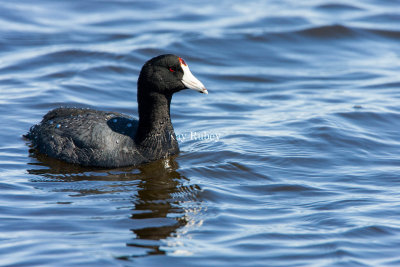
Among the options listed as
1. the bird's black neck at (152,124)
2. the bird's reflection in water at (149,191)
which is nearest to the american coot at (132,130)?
the bird's black neck at (152,124)

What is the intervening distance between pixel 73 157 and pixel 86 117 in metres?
0.55

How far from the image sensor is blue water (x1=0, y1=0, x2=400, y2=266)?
5332 millimetres

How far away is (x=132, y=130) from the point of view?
7.48 meters

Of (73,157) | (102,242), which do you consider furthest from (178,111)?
(102,242)

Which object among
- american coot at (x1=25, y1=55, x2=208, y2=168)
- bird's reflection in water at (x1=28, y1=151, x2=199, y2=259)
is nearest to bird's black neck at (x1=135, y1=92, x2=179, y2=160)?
american coot at (x1=25, y1=55, x2=208, y2=168)

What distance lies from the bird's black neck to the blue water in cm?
18

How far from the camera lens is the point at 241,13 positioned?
14.8 metres

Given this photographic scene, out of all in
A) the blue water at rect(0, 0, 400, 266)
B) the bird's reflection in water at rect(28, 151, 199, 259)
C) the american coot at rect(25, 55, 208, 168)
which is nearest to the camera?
the blue water at rect(0, 0, 400, 266)

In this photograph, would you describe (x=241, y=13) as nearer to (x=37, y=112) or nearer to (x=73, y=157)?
(x=37, y=112)

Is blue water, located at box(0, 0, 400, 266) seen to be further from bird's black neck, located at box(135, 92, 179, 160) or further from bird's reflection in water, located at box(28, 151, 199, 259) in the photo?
bird's black neck, located at box(135, 92, 179, 160)

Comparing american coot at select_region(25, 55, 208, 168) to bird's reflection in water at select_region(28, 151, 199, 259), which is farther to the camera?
american coot at select_region(25, 55, 208, 168)

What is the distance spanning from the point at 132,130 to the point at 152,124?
11.9 inches

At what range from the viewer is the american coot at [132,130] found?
716 cm

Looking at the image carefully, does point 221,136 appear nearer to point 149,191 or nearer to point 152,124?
point 152,124
